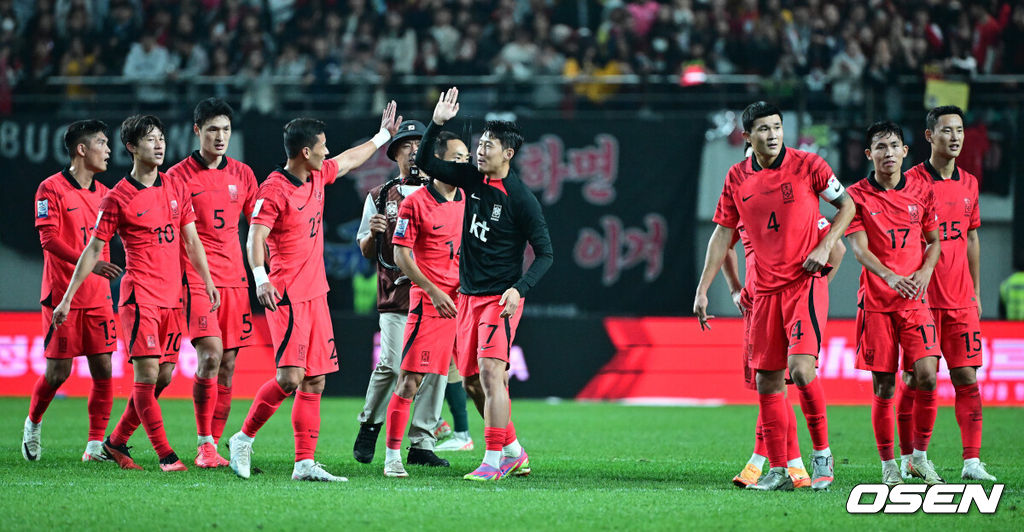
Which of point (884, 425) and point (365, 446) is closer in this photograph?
point (884, 425)

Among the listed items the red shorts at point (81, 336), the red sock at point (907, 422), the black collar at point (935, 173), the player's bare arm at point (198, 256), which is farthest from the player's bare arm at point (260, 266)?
the black collar at point (935, 173)

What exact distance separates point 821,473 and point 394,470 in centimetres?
278

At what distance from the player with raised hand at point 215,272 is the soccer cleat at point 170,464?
Answer: 22 cm

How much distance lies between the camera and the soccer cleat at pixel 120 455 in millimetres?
7709

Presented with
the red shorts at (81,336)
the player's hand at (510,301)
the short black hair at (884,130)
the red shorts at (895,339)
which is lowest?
→ the red shorts at (81,336)

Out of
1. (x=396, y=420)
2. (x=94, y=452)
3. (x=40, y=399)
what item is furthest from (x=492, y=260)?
(x=40, y=399)

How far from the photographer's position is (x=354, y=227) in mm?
15609

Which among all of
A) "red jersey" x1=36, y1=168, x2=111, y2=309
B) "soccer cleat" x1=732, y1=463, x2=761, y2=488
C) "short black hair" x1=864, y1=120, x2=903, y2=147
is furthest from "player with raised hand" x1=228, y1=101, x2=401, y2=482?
"short black hair" x1=864, y1=120, x2=903, y2=147

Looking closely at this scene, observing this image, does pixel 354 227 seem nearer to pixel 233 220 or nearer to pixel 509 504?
pixel 233 220

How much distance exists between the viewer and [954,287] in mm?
7715

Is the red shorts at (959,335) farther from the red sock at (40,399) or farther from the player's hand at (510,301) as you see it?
the red sock at (40,399)

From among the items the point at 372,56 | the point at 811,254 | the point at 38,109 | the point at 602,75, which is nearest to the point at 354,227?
the point at 372,56

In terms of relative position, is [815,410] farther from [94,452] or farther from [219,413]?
[94,452]

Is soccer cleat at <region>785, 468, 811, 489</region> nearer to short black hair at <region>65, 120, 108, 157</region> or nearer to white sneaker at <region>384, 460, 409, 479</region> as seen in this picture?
white sneaker at <region>384, 460, 409, 479</region>
